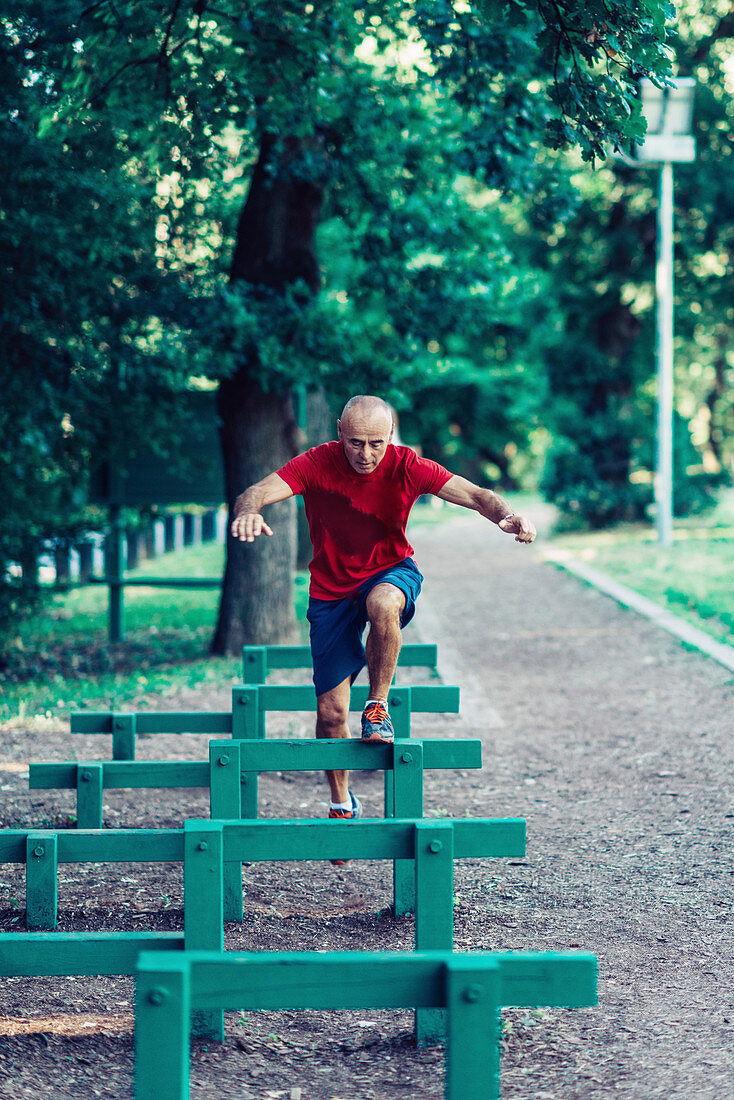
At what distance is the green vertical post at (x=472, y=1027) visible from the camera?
93.5 inches

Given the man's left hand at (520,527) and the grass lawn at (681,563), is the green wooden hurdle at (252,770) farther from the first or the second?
the grass lawn at (681,563)

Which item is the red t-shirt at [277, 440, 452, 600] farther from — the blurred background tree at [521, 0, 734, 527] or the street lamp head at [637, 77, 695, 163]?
the blurred background tree at [521, 0, 734, 527]

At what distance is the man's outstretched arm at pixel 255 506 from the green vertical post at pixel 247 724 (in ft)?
3.15

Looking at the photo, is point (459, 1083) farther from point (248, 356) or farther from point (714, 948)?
point (248, 356)

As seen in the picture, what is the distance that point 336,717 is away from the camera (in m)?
4.70

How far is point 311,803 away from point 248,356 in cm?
464

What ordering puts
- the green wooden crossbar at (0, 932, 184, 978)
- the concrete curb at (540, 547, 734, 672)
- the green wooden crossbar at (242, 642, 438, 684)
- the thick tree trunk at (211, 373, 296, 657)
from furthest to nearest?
the thick tree trunk at (211, 373, 296, 657) < the concrete curb at (540, 547, 734, 672) < the green wooden crossbar at (242, 642, 438, 684) < the green wooden crossbar at (0, 932, 184, 978)

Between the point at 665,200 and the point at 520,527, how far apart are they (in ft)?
49.1

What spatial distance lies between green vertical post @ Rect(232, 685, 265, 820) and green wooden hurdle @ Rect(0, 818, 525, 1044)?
1585mm

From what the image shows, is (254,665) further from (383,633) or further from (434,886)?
(434,886)

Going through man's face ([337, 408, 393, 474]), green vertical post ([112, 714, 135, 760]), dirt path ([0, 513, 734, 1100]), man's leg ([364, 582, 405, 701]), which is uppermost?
man's face ([337, 408, 393, 474])

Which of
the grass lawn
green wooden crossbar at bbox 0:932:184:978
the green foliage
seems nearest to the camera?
green wooden crossbar at bbox 0:932:184:978

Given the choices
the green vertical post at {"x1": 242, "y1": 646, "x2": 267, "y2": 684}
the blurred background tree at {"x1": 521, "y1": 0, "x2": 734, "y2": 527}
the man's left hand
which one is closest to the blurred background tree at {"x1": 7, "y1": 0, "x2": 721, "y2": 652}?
the man's left hand

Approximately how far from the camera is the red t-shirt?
175 inches
